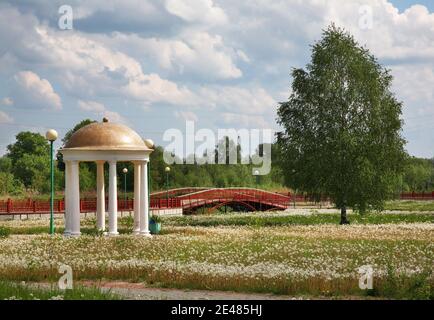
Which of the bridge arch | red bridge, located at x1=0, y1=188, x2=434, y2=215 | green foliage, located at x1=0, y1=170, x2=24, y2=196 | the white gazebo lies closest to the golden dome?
the white gazebo

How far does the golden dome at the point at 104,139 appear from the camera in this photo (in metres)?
31.0

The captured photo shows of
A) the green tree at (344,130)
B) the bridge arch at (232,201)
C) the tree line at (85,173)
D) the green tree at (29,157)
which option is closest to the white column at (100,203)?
the green tree at (344,130)

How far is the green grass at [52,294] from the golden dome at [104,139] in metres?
16.3

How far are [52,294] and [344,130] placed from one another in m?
32.8

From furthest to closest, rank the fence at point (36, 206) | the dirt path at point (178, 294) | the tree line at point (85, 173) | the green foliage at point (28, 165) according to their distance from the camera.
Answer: the green foliage at point (28, 165) < the tree line at point (85, 173) < the fence at point (36, 206) < the dirt path at point (178, 294)

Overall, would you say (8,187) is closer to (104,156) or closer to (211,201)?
(211,201)

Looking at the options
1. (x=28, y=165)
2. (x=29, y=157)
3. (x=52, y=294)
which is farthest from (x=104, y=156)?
(x=29, y=157)

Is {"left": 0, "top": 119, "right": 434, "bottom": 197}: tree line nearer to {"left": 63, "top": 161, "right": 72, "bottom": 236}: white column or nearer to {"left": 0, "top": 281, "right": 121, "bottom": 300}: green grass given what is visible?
{"left": 63, "top": 161, "right": 72, "bottom": 236}: white column

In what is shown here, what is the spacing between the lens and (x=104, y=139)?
31.1 meters

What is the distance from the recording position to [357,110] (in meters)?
45.5

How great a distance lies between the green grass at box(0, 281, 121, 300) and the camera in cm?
1348

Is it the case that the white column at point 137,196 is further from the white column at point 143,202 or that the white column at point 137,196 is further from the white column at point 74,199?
the white column at point 74,199

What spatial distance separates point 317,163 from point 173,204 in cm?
2022
